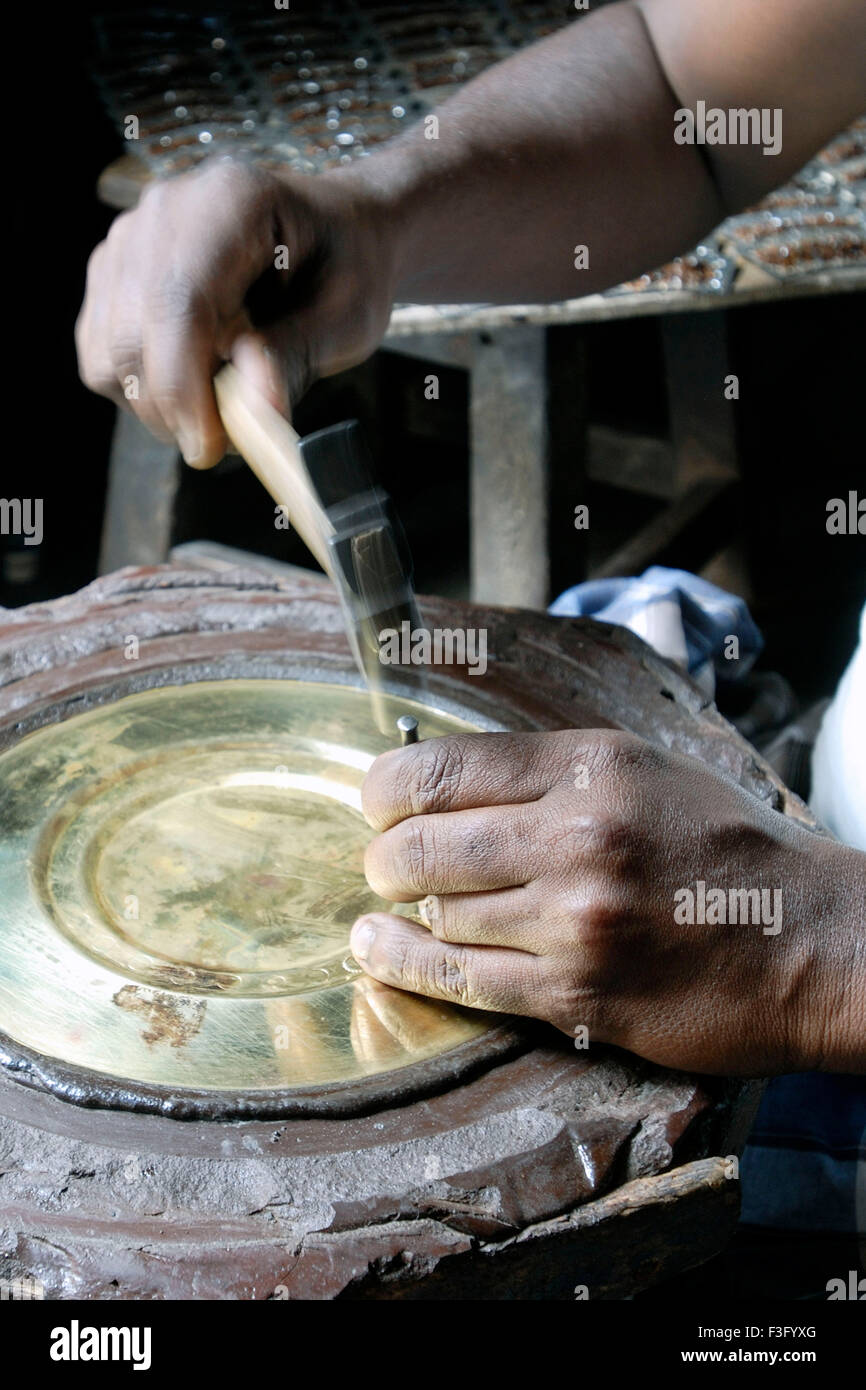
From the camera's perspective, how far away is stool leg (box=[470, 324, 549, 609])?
262 cm

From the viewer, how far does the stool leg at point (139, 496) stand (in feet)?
9.72

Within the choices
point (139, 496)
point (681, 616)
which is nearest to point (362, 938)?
point (681, 616)

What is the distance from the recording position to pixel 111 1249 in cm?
94

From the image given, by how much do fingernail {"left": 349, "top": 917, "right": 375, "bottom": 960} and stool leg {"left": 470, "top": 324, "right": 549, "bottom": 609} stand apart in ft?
5.15

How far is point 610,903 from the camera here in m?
1.04

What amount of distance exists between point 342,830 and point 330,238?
73 centimetres

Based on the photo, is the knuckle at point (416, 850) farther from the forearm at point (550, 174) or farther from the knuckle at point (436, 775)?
the forearm at point (550, 174)

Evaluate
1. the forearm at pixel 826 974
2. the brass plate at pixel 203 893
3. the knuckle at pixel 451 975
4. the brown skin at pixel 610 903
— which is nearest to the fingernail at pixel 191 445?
the brass plate at pixel 203 893

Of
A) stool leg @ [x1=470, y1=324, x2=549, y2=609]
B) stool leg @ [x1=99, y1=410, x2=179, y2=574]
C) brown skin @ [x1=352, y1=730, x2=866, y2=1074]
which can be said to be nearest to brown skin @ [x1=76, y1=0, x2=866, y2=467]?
stool leg @ [x1=470, y1=324, x2=549, y2=609]

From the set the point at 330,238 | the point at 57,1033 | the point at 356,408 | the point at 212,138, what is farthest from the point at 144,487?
the point at 57,1033

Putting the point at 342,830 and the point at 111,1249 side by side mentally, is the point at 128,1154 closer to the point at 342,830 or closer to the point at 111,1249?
the point at 111,1249

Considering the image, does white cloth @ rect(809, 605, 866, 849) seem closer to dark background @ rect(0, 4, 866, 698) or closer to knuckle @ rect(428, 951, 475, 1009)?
knuckle @ rect(428, 951, 475, 1009)

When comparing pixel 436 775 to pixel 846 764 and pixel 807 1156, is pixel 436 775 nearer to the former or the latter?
pixel 807 1156

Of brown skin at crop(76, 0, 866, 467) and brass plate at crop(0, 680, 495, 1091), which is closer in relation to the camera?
brass plate at crop(0, 680, 495, 1091)
